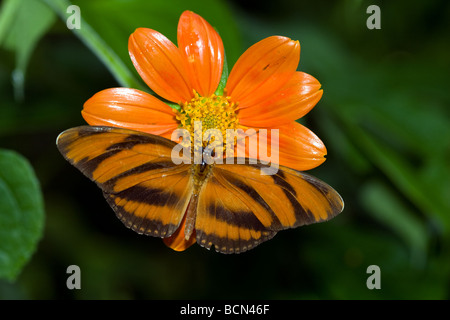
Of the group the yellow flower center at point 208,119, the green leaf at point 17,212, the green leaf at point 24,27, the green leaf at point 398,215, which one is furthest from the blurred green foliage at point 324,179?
the yellow flower center at point 208,119

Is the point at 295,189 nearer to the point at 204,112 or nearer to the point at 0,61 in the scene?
the point at 204,112

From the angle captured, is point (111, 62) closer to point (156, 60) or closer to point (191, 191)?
point (156, 60)

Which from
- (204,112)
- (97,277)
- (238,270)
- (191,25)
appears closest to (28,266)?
(97,277)

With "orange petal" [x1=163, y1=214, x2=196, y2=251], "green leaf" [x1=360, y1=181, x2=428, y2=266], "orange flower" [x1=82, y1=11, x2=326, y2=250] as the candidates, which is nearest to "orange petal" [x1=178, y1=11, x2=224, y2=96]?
"orange flower" [x1=82, y1=11, x2=326, y2=250]

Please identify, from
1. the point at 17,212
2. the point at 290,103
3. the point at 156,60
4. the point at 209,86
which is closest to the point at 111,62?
the point at 156,60

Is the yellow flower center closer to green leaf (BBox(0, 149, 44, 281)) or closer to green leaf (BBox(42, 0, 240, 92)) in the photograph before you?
green leaf (BBox(42, 0, 240, 92))

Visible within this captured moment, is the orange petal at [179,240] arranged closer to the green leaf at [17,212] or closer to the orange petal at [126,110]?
the orange petal at [126,110]
